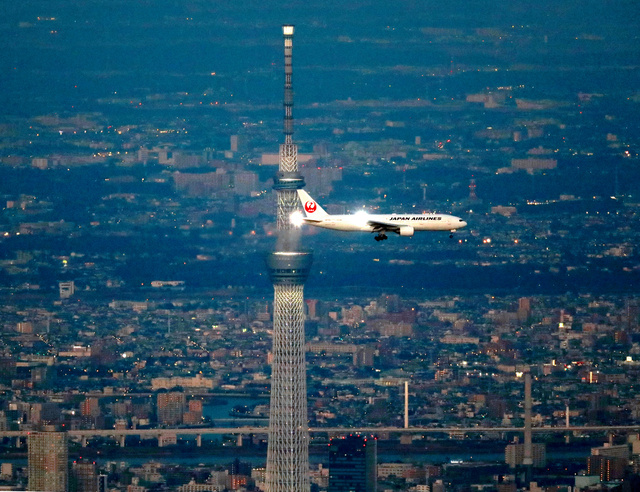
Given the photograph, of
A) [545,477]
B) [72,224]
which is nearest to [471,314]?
[545,477]

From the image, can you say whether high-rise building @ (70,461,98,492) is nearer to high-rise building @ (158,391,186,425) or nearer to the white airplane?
high-rise building @ (158,391,186,425)

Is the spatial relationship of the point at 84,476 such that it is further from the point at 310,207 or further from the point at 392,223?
the point at 392,223

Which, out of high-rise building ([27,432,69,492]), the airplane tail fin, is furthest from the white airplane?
high-rise building ([27,432,69,492])

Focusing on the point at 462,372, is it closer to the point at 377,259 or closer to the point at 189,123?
the point at 377,259

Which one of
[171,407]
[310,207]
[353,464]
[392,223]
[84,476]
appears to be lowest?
[84,476]

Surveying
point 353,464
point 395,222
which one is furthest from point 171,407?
point 395,222

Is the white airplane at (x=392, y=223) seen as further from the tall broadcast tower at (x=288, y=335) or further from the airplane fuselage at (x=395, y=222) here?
the tall broadcast tower at (x=288, y=335)
